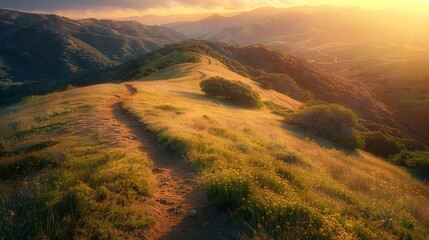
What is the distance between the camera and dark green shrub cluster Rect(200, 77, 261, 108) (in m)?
43.1

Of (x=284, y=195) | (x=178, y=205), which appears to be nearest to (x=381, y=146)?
(x=284, y=195)

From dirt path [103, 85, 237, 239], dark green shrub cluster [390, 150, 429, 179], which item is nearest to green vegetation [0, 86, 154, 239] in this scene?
dirt path [103, 85, 237, 239]

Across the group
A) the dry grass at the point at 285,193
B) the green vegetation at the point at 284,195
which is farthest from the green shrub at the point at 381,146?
the green vegetation at the point at 284,195

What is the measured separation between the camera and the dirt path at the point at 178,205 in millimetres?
7906

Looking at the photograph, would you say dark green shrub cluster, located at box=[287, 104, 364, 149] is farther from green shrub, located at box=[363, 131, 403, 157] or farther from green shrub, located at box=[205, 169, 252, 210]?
green shrub, located at box=[205, 169, 252, 210]

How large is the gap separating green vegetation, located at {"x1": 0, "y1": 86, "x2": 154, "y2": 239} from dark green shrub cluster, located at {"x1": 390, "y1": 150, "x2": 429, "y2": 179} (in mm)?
26923

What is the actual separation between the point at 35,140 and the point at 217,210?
12.1 metres

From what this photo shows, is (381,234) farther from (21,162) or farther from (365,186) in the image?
(21,162)

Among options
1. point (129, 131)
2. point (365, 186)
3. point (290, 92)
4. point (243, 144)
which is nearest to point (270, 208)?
point (243, 144)

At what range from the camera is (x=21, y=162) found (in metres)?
13.0

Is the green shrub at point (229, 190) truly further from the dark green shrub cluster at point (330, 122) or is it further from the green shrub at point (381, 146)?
the green shrub at point (381, 146)

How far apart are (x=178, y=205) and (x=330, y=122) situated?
29.1 metres

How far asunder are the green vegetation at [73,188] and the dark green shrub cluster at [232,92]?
1072 inches

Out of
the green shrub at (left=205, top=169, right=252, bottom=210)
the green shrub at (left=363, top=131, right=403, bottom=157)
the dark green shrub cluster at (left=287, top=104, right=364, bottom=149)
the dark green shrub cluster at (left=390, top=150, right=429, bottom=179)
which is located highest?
the green shrub at (left=205, top=169, right=252, bottom=210)
